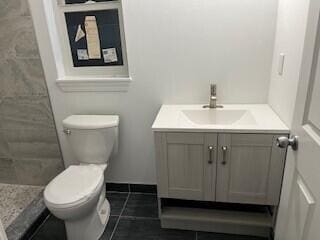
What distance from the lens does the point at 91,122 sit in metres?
1.81

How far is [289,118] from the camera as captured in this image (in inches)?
54.5

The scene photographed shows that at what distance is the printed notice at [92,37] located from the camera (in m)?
1.85

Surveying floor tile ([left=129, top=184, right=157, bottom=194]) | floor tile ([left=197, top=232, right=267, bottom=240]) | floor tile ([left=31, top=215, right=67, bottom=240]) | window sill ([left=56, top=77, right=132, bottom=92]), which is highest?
window sill ([left=56, top=77, right=132, bottom=92])

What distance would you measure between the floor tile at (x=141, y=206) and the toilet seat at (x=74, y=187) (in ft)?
1.51

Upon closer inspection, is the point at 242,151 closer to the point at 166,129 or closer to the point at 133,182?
the point at 166,129

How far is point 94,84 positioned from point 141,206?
104 cm

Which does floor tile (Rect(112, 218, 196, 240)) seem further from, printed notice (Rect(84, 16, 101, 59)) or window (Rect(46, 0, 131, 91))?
printed notice (Rect(84, 16, 101, 59))

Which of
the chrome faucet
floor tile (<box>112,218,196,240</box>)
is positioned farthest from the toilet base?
the chrome faucet

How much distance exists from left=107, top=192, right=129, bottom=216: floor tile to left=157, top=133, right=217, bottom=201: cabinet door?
1.71 feet

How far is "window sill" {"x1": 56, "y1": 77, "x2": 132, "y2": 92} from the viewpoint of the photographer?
186cm

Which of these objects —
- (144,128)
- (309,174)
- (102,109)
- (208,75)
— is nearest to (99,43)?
(102,109)

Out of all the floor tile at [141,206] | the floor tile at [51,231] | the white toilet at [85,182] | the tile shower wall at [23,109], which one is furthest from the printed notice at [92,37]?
the floor tile at [51,231]

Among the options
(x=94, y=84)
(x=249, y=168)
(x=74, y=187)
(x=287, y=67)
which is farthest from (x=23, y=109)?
(x=287, y=67)

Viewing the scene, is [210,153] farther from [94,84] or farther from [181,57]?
[94,84]
